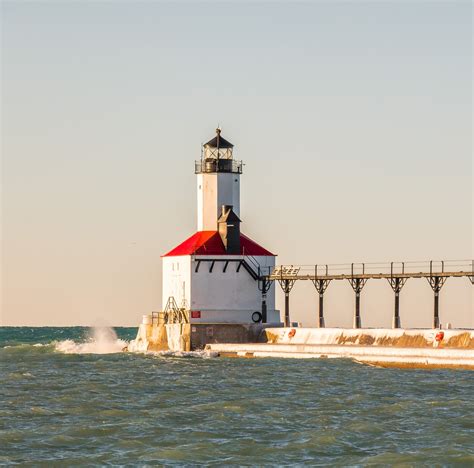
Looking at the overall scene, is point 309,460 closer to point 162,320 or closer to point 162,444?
point 162,444

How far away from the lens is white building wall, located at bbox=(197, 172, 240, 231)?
83.5 meters

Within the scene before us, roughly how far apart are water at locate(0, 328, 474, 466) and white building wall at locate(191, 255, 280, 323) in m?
12.7

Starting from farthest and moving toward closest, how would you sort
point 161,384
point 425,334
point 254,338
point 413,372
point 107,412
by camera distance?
1. point 254,338
2. point 425,334
3. point 413,372
4. point 161,384
5. point 107,412

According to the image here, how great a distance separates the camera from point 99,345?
94812mm

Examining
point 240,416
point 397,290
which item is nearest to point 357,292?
point 397,290

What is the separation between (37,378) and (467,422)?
26.3m

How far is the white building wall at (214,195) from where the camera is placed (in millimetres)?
83500

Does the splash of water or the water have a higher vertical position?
the splash of water

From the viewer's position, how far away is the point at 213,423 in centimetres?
4231

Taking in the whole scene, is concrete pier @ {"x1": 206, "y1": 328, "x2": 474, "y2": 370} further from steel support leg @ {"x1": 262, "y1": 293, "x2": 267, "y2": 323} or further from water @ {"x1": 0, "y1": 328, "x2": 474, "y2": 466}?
steel support leg @ {"x1": 262, "y1": 293, "x2": 267, "y2": 323}

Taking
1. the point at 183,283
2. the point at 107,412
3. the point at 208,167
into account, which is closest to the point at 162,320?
the point at 183,283

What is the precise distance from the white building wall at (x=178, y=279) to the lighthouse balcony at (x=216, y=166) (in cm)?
558

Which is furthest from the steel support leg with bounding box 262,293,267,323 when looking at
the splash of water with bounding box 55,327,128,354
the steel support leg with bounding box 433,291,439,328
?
the steel support leg with bounding box 433,291,439,328

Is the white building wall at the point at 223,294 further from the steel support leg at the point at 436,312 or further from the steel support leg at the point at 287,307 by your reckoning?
the steel support leg at the point at 436,312
